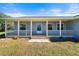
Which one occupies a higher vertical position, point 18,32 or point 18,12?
point 18,12

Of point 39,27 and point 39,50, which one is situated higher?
point 39,27

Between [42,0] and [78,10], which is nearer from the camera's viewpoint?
[42,0]

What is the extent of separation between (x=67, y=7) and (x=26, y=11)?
12580 millimetres

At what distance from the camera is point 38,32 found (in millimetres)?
22047

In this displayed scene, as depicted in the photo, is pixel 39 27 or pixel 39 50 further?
pixel 39 27

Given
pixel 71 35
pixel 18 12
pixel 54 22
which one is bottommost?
pixel 71 35

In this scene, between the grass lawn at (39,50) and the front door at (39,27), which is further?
the front door at (39,27)

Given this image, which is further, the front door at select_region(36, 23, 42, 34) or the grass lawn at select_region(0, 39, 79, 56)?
the front door at select_region(36, 23, 42, 34)

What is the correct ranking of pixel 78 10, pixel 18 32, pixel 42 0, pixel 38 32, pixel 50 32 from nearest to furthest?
pixel 42 0
pixel 18 32
pixel 50 32
pixel 38 32
pixel 78 10

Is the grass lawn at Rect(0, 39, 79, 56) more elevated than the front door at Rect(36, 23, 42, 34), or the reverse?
the front door at Rect(36, 23, 42, 34)

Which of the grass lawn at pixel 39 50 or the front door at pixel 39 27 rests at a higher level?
the front door at pixel 39 27

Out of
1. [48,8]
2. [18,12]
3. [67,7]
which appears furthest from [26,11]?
[67,7]

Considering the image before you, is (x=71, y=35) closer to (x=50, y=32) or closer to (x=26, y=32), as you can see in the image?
(x=50, y=32)

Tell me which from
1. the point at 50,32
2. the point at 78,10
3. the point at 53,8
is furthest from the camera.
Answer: the point at 53,8
